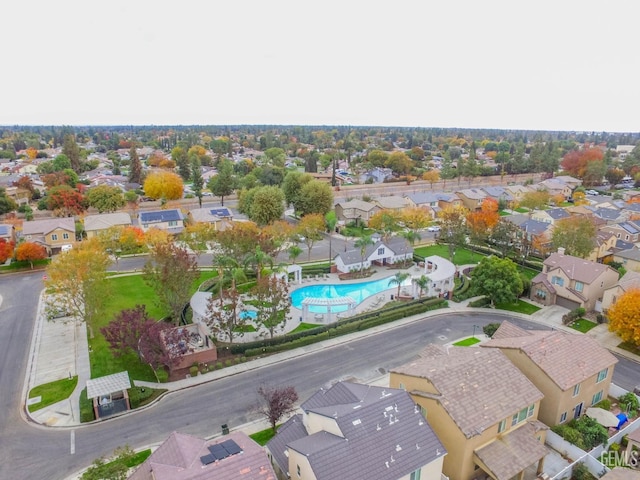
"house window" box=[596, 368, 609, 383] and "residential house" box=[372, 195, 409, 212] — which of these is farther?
"residential house" box=[372, 195, 409, 212]

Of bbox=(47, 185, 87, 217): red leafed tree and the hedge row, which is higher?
bbox=(47, 185, 87, 217): red leafed tree

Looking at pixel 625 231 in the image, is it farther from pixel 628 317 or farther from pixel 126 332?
pixel 126 332

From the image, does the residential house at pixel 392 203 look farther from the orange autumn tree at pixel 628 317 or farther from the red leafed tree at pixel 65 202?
the red leafed tree at pixel 65 202

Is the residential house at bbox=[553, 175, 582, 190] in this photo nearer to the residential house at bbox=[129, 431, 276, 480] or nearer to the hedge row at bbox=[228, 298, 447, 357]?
the hedge row at bbox=[228, 298, 447, 357]

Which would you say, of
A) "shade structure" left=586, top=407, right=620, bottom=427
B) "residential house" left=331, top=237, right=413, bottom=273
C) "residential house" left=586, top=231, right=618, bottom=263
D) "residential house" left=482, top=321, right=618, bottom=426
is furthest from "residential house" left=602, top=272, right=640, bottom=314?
"residential house" left=331, top=237, right=413, bottom=273

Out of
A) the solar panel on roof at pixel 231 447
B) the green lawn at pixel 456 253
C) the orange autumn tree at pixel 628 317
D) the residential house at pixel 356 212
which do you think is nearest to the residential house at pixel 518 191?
the residential house at pixel 356 212

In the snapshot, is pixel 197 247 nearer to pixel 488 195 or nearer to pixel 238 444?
pixel 238 444

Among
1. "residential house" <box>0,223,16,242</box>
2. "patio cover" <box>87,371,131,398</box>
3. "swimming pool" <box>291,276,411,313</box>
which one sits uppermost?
"residential house" <box>0,223,16,242</box>
